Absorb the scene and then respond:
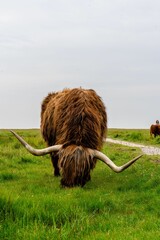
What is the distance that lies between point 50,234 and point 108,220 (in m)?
1.29

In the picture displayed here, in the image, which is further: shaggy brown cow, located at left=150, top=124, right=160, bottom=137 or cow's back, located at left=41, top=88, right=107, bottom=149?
shaggy brown cow, located at left=150, top=124, right=160, bottom=137

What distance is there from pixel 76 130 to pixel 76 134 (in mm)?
111

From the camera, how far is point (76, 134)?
29.8 feet

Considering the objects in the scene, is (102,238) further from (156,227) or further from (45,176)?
(45,176)

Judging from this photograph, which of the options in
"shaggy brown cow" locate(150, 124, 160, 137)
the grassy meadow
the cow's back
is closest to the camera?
the grassy meadow

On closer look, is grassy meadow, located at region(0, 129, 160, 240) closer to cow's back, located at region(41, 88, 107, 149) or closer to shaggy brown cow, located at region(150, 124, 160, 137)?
cow's back, located at region(41, 88, 107, 149)

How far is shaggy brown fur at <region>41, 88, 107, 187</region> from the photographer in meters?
8.46

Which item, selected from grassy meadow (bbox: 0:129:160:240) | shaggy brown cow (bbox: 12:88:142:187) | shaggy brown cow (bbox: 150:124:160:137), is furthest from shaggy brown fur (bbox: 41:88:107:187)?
shaggy brown cow (bbox: 150:124:160:137)

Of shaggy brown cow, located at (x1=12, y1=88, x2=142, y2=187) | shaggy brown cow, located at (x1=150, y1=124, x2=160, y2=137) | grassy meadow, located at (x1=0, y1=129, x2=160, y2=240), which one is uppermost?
shaggy brown cow, located at (x1=12, y1=88, x2=142, y2=187)

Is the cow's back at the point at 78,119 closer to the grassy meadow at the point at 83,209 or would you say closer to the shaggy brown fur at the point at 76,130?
the shaggy brown fur at the point at 76,130

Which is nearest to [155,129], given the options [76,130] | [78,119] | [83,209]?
[78,119]

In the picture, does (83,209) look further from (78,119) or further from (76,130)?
(78,119)

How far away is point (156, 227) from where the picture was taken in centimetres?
554

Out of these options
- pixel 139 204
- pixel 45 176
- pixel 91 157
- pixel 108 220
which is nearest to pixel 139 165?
pixel 45 176
